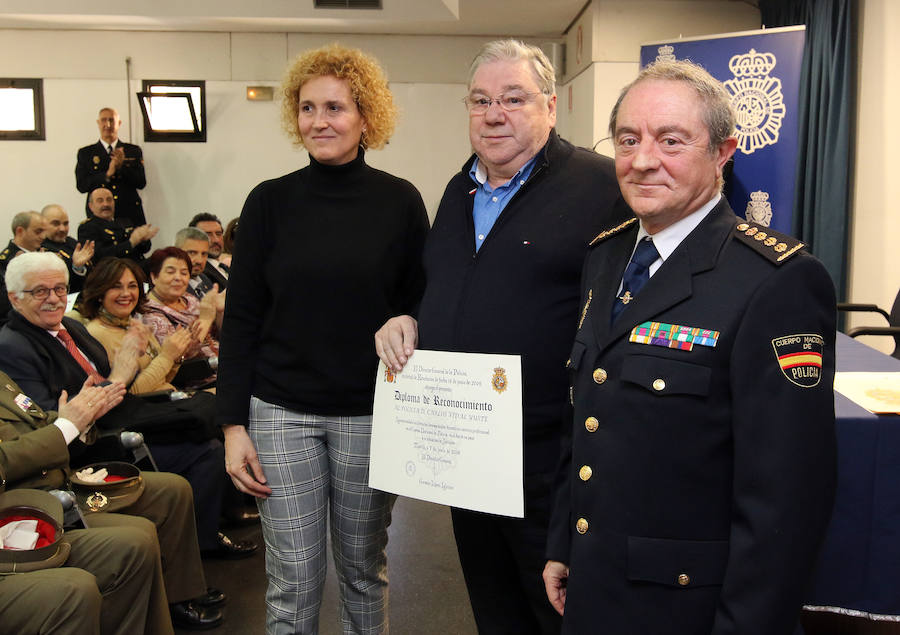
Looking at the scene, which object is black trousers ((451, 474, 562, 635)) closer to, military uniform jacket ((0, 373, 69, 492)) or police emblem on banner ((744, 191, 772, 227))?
military uniform jacket ((0, 373, 69, 492))

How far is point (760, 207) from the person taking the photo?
5.32 metres

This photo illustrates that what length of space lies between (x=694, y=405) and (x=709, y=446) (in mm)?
63

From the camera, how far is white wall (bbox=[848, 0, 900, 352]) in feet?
15.6

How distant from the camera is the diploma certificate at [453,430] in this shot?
5.00 feet

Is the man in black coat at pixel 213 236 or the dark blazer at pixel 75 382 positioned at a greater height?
the man in black coat at pixel 213 236

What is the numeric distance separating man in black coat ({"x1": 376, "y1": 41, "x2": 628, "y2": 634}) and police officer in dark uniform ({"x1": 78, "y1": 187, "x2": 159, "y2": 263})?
5.22 meters

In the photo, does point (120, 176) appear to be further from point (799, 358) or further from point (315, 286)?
point (799, 358)

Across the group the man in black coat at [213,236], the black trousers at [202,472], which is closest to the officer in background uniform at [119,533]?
the black trousers at [202,472]

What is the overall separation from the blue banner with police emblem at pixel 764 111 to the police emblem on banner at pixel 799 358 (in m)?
4.46

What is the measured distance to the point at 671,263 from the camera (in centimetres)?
124

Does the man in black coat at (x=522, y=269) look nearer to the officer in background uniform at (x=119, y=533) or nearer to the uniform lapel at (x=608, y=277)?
the uniform lapel at (x=608, y=277)

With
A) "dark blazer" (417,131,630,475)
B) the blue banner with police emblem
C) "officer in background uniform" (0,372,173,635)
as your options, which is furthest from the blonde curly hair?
the blue banner with police emblem

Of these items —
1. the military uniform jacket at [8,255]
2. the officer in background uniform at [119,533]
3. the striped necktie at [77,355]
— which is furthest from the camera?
the military uniform jacket at [8,255]

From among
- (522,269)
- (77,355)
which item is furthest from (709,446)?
(77,355)
